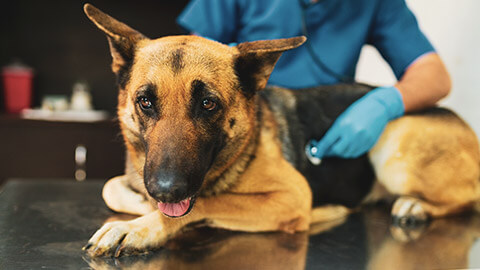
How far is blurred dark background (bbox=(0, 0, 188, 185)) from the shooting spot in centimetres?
284

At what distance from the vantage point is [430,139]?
143 centimetres

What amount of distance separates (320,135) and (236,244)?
21.8 inches

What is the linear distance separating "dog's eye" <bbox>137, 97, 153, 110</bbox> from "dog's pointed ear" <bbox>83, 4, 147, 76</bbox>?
0.14 meters

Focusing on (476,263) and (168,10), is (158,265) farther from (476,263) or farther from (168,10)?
(168,10)

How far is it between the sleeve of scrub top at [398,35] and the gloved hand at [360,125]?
0.90ft

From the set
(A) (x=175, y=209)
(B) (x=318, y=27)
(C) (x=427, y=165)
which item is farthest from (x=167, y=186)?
(B) (x=318, y=27)

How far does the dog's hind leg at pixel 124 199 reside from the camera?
117 centimetres

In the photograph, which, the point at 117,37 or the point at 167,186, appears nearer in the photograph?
the point at 167,186

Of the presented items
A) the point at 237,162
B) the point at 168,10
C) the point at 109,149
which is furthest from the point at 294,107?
the point at 168,10

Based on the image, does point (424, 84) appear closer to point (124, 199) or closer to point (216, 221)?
point (216, 221)

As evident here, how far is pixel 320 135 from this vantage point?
4.57 feet

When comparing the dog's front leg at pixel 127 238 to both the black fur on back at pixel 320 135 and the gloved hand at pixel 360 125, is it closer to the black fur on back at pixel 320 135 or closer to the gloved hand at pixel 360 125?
the black fur on back at pixel 320 135

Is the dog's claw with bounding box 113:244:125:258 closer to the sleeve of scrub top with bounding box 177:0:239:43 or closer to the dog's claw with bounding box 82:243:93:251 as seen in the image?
the dog's claw with bounding box 82:243:93:251

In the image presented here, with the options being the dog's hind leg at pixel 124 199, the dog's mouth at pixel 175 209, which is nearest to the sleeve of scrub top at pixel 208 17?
the dog's hind leg at pixel 124 199
